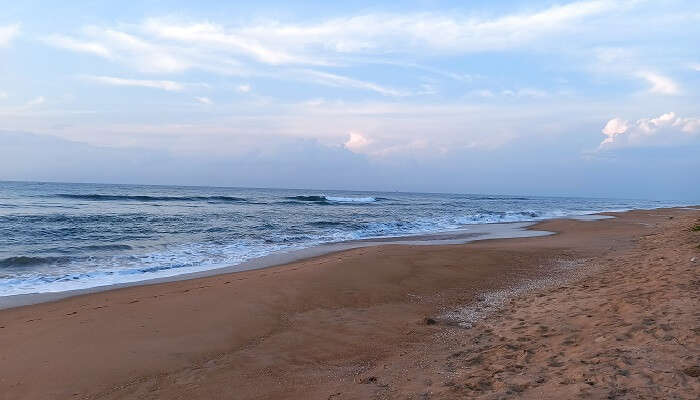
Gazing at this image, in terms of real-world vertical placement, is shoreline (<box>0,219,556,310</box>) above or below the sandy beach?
below

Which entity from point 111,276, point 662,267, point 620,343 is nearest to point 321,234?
point 111,276

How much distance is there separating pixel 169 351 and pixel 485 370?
343cm

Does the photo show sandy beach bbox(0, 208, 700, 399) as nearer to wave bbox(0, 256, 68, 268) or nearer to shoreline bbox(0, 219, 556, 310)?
shoreline bbox(0, 219, 556, 310)

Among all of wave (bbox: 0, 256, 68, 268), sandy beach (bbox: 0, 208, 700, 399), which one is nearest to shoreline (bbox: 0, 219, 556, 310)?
sandy beach (bbox: 0, 208, 700, 399)

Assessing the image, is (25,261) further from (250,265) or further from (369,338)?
(369,338)

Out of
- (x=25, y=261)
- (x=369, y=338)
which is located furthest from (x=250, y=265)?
(x=369, y=338)

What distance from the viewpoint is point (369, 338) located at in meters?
5.54

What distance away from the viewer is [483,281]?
900 cm

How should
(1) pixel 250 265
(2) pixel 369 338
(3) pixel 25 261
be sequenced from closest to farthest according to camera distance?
(2) pixel 369 338 < (3) pixel 25 261 < (1) pixel 250 265

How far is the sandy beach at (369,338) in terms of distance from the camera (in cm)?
387

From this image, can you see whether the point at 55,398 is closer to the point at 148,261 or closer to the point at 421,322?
the point at 421,322

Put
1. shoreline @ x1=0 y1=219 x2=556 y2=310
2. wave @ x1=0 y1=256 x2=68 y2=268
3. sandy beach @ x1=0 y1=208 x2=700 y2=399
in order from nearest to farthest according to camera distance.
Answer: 1. sandy beach @ x1=0 y1=208 x2=700 y2=399
2. shoreline @ x1=0 y1=219 x2=556 y2=310
3. wave @ x1=0 y1=256 x2=68 y2=268

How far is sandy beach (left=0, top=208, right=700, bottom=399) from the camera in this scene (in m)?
3.87

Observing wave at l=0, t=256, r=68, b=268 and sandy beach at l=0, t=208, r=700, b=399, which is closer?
sandy beach at l=0, t=208, r=700, b=399
